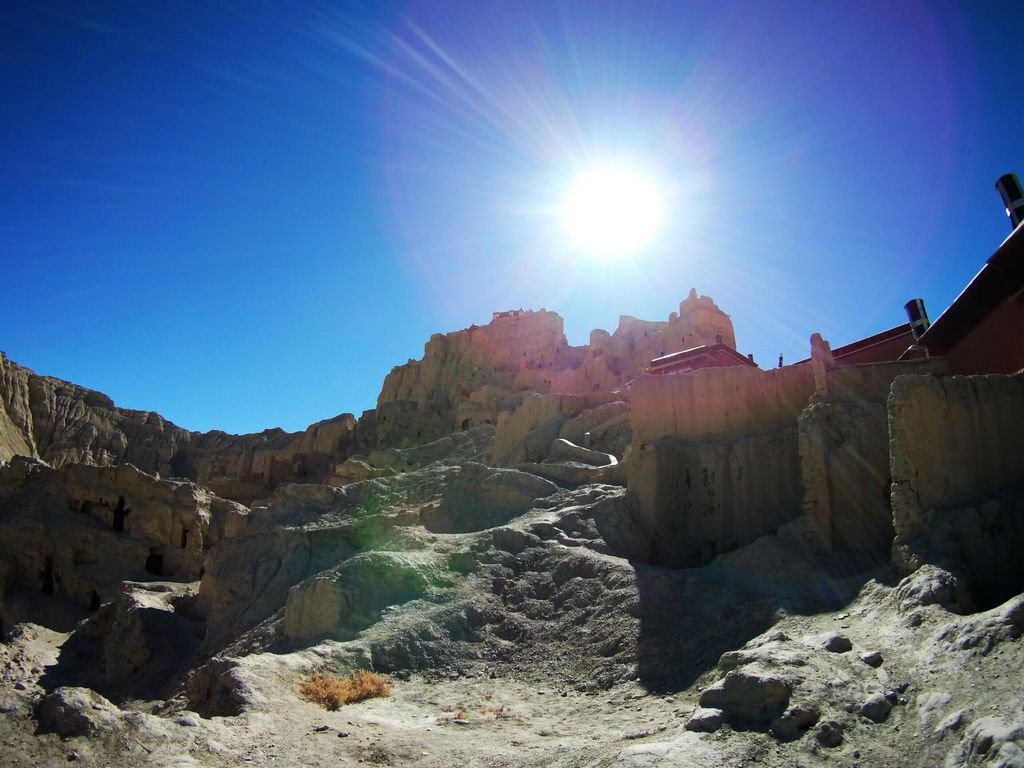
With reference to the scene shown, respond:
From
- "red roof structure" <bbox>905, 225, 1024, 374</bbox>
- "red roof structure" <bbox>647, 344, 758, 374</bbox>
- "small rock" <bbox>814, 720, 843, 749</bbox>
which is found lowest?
"small rock" <bbox>814, 720, 843, 749</bbox>

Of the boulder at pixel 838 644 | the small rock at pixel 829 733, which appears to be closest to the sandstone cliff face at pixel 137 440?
the boulder at pixel 838 644

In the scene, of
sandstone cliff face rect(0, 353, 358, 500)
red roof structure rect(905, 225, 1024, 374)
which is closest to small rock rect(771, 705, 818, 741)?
red roof structure rect(905, 225, 1024, 374)

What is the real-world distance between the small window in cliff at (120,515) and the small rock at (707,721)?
A: 33229 millimetres

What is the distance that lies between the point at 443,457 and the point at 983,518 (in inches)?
1259

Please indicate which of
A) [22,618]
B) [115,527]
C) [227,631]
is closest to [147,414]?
[115,527]

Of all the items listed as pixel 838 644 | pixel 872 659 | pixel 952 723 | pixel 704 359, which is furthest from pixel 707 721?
pixel 704 359

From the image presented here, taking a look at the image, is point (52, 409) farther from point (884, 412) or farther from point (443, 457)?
point (884, 412)

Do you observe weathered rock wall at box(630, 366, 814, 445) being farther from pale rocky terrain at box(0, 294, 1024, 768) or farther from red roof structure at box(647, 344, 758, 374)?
red roof structure at box(647, 344, 758, 374)

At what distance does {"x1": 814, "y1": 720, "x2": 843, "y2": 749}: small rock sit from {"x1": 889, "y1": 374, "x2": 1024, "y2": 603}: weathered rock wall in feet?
12.1

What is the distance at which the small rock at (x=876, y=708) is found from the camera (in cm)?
801

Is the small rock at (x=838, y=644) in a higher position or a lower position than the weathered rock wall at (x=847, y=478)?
lower

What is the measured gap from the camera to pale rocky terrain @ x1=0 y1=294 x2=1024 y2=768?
854 cm

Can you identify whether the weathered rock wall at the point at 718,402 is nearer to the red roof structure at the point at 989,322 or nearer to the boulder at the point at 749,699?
the red roof structure at the point at 989,322

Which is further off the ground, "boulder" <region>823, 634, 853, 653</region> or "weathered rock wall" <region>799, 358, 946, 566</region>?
"weathered rock wall" <region>799, 358, 946, 566</region>
